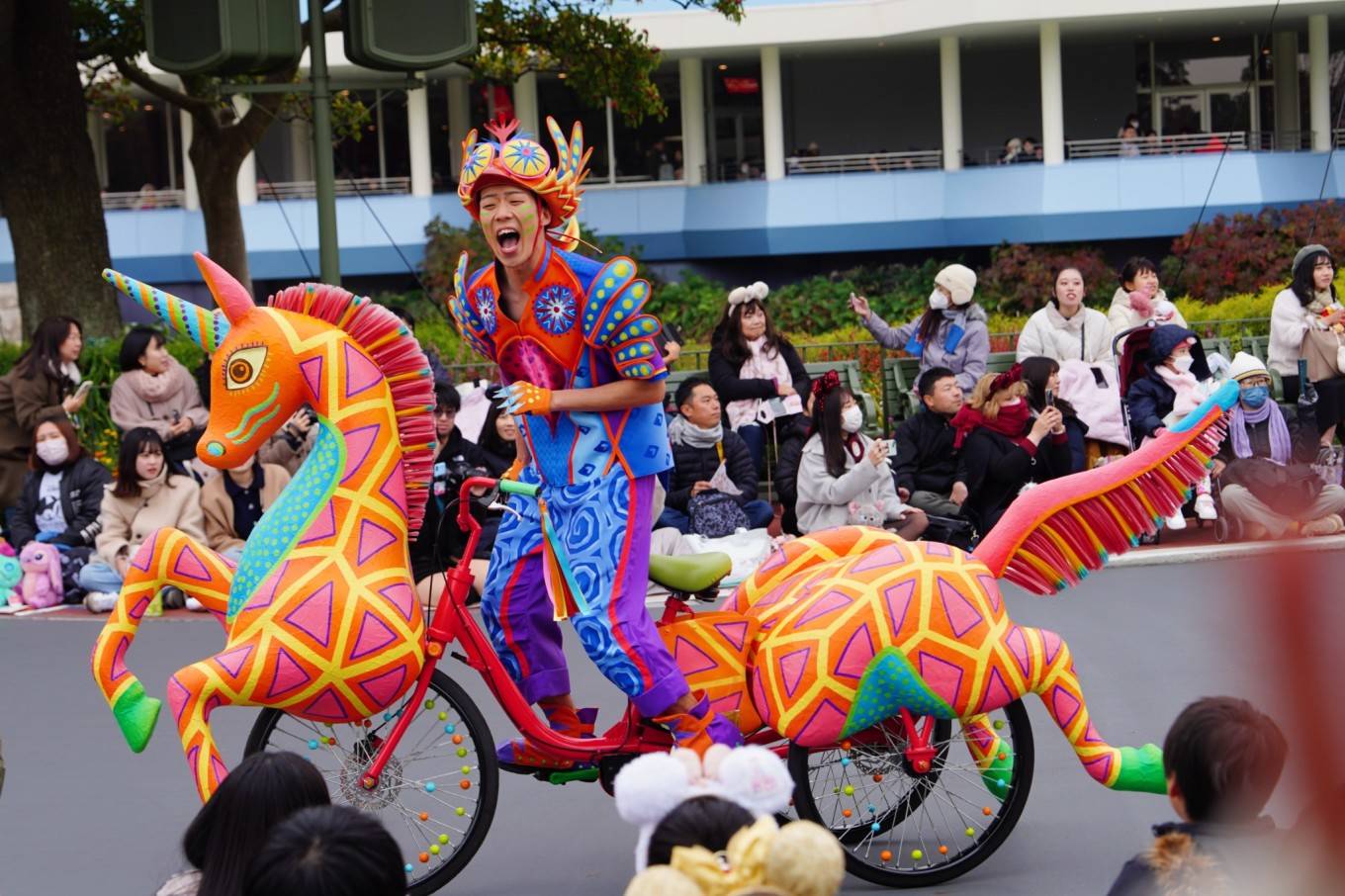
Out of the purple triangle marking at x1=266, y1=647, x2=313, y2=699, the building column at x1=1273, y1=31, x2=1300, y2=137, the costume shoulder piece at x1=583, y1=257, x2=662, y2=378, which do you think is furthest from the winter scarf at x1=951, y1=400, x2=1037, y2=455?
the building column at x1=1273, y1=31, x2=1300, y2=137

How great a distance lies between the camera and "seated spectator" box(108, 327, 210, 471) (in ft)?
38.8

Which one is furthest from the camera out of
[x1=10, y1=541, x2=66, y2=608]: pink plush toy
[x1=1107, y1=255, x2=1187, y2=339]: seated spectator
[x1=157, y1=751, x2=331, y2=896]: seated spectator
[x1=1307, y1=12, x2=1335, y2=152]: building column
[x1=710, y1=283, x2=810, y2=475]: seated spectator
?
[x1=1307, y1=12, x2=1335, y2=152]: building column

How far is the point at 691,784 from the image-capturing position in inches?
134

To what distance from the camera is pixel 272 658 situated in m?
5.41

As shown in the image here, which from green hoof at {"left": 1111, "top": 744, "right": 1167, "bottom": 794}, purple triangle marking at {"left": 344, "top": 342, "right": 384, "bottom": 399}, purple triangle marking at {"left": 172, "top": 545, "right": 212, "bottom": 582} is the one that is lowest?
green hoof at {"left": 1111, "top": 744, "right": 1167, "bottom": 794}

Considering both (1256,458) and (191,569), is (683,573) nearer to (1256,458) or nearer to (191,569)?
(191,569)

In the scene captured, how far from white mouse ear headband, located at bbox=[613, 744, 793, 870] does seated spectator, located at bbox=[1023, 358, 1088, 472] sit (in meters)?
8.43

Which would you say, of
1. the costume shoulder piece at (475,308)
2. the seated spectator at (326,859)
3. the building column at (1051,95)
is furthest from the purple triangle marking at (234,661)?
the building column at (1051,95)

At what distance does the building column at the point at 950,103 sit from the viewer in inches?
1137

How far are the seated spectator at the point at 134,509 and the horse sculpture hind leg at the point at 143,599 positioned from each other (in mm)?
5250

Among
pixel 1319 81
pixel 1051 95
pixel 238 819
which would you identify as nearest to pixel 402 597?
pixel 238 819

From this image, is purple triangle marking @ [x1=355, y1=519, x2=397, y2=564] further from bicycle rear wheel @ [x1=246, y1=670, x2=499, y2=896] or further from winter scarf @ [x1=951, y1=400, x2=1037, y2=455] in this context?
winter scarf @ [x1=951, y1=400, x2=1037, y2=455]

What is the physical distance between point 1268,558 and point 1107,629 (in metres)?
7.54

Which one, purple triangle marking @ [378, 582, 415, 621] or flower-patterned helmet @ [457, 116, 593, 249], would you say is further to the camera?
flower-patterned helmet @ [457, 116, 593, 249]
